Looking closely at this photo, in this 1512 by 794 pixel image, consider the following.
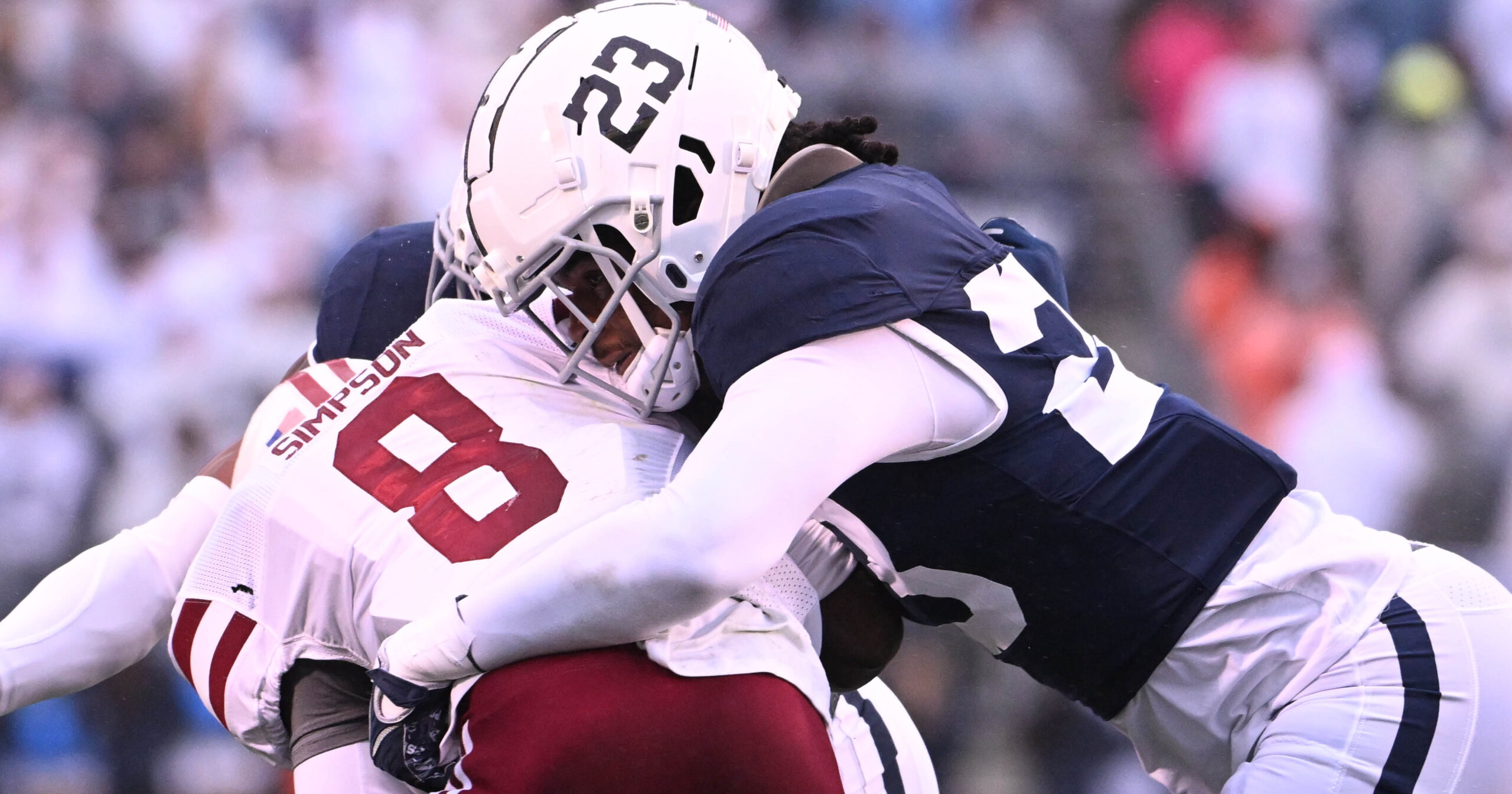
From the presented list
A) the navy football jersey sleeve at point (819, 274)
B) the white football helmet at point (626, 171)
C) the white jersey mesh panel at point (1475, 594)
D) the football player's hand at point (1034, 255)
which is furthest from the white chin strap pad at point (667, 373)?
the white jersey mesh panel at point (1475, 594)

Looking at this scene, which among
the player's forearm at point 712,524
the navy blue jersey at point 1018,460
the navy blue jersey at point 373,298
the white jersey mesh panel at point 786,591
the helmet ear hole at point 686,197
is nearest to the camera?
the player's forearm at point 712,524

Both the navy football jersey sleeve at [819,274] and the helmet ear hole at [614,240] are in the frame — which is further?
the helmet ear hole at [614,240]

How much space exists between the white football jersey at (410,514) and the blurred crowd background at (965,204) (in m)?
2.11

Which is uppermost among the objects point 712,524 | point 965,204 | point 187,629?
point 712,524

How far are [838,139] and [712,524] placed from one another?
2.10 feet

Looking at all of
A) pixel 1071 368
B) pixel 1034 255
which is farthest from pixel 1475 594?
pixel 1034 255

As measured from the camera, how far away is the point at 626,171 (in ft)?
5.59

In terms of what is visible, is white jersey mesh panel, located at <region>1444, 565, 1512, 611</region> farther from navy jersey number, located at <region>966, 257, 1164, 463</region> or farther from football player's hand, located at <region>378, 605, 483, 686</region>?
football player's hand, located at <region>378, 605, 483, 686</region>

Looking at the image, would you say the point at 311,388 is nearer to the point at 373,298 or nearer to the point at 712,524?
the point at 373,298

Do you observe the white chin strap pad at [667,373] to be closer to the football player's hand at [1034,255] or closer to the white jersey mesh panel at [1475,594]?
the football player's hand at [1034,255]

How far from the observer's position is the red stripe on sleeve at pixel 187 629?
5.60ft

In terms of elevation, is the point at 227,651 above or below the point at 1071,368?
below

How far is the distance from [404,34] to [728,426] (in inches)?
132

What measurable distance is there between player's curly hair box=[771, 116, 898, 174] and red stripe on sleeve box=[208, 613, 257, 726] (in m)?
0.79
